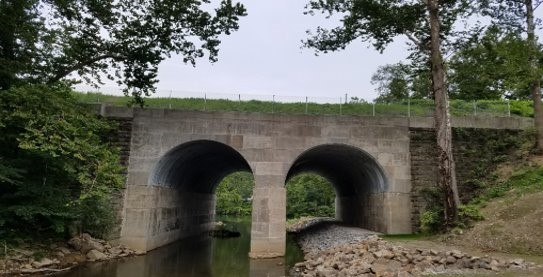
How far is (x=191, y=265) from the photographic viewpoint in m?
17.8

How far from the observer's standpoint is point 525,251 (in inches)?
518

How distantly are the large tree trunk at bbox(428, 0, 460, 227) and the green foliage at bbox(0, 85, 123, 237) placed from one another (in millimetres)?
13749

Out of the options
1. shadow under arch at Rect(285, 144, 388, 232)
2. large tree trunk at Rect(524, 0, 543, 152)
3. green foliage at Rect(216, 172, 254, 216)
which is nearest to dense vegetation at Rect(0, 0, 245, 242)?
shadow under arch at Rect(285, 144, 388, 232)

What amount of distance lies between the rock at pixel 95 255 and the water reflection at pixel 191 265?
595 mm

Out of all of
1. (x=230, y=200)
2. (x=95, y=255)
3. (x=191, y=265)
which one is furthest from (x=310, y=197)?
(x=95, y=255)

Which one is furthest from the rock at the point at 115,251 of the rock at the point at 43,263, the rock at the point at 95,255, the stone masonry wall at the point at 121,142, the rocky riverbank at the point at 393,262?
the rocky riverbank at the point at 393,262

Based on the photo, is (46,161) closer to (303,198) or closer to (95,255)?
(95,255)

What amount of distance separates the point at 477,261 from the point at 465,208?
6.16 meters

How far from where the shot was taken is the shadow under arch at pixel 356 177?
21344mm

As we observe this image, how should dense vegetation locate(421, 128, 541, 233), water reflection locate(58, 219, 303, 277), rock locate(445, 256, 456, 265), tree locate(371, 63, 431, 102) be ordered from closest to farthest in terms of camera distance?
rock locate(445, 256, 456, 265), water reflection locate(58, 219, 303, 277), dense vegetation locate(421, 128, 541, 233), tree locate(371, 63, 431, 102)

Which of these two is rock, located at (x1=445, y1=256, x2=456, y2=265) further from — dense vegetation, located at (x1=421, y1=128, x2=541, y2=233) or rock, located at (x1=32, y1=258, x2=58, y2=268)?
rock, located at (x1=32, y1=258, x2=58, y2=268)

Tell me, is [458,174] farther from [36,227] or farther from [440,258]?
[36,227]

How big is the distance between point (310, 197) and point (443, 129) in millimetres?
37404

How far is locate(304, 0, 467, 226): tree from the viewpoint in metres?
17.8
